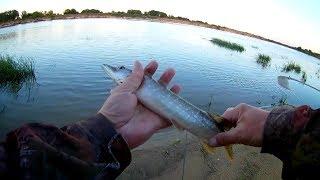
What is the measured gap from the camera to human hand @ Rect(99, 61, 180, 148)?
3.47 metres

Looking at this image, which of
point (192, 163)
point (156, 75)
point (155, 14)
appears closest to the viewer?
point (192, 163)

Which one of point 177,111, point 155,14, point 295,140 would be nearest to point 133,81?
point 177,111

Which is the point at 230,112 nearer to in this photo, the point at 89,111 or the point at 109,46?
the point at 89,111

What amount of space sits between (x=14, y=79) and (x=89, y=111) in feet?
16.7

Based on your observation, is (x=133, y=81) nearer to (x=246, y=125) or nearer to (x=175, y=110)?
(x=175, y=110)

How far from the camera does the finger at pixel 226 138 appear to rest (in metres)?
3.30

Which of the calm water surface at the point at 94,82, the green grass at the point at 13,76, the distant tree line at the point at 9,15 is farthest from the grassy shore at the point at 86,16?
the green grass at the point at 13,76

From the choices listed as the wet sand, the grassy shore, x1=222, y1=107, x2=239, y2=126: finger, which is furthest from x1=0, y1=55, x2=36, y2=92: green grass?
the grassy shore

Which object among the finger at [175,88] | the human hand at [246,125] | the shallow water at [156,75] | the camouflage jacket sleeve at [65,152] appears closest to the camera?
the camouflage jacket sleeve at [65,152]

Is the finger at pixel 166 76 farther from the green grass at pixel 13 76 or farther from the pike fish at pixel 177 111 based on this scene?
the green grass at pixel 13 76

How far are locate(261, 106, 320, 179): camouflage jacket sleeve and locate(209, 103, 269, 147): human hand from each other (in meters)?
0.22

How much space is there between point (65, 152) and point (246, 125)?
5.41 feet

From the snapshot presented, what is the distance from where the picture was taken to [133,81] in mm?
4094

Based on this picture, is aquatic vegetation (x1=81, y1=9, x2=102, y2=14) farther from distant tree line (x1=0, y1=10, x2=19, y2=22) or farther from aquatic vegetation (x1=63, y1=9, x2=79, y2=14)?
distant tree line (x1=0, y1=10, x2=19, y2=22)
